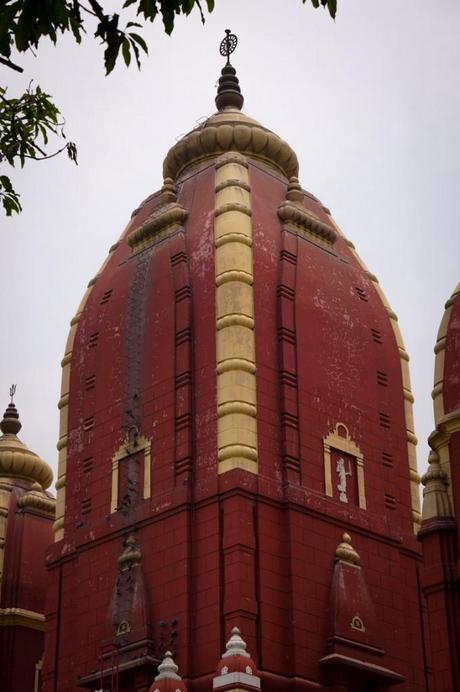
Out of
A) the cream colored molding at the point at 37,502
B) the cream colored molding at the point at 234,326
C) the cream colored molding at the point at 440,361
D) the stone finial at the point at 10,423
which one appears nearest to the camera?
the cream colored molding at the point at 440,361

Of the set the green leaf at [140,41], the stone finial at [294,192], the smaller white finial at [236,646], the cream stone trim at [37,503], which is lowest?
the green leaf at [140,41]

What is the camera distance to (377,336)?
2341 centimetres

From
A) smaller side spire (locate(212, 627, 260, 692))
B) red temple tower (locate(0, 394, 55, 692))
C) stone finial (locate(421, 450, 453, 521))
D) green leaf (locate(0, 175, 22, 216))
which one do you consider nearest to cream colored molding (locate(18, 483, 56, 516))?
red temple tower (locate(0, 394, 55, 692))

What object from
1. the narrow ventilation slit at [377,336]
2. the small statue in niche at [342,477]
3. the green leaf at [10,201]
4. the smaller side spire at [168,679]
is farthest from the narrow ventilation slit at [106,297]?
the green leaf at [10,201]

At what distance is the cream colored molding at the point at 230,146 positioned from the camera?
24.3m

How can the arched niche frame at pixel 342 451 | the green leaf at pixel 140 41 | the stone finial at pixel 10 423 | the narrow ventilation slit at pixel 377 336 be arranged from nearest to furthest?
the green leaf at pixel 140 41 < the arched niche frame at pixel 342 451 < the narrow ventilation slit at pixel 377 336 < the stone finial at pixel 10 423

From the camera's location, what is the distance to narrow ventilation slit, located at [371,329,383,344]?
76.5 feet

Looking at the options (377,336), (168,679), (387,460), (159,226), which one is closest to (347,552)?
(387,460)

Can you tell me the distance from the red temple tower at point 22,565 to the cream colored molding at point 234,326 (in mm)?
9020

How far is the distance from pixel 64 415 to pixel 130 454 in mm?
2513

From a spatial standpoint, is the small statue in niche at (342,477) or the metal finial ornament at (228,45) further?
the metal finial ornament at (228,45)

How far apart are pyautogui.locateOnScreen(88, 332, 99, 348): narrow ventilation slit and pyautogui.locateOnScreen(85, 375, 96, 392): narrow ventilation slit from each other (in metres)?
0.61

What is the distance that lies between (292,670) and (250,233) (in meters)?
7.36

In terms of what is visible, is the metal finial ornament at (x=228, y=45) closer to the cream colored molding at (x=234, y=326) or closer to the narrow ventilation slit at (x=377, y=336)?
the cream colored molding at (x=234, y=326)
